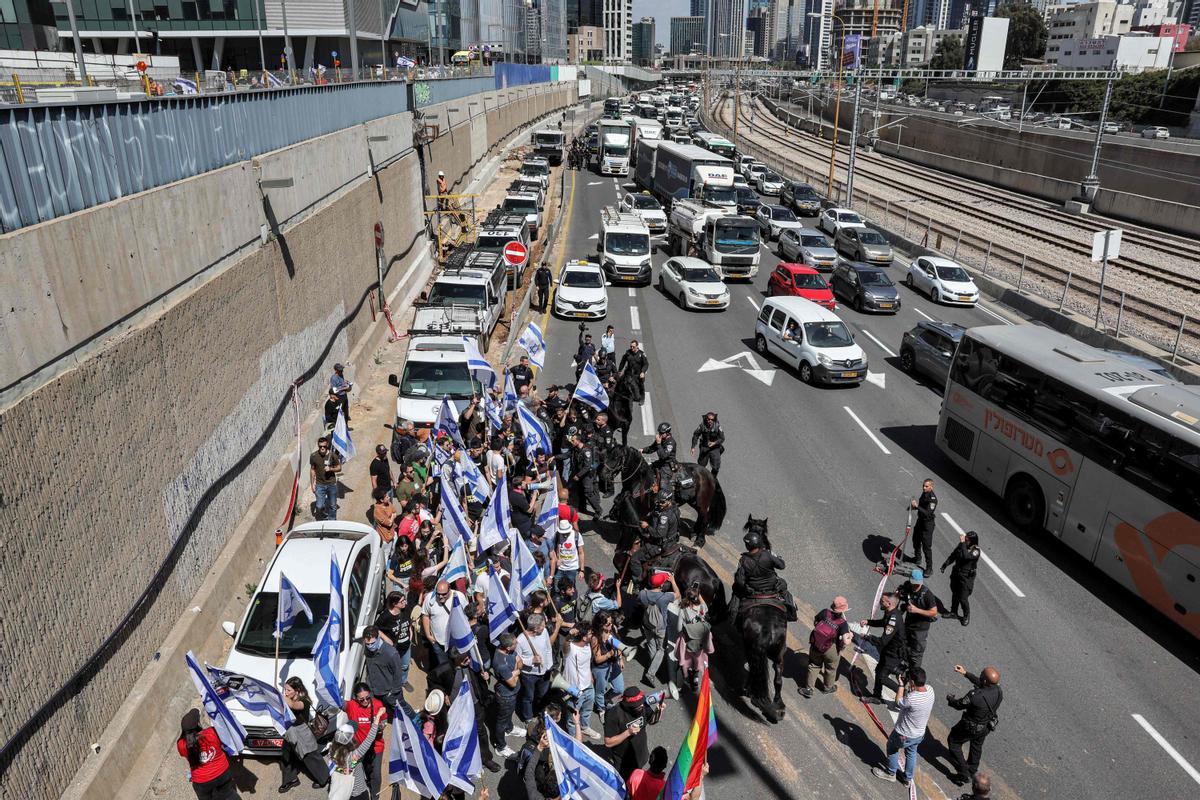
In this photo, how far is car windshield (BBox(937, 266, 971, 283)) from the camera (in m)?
30.5

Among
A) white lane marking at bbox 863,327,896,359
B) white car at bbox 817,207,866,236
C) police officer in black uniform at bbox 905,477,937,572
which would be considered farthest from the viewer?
white car at bbox 817,207,866,236

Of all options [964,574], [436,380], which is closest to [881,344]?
[436,380]

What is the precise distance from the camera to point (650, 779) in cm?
743

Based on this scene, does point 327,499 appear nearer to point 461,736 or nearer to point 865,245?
point 461,736

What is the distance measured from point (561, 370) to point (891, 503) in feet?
31.7

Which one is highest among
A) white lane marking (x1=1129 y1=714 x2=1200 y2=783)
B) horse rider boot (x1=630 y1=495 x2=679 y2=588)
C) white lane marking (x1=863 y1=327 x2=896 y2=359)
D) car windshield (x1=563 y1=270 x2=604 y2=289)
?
horse rider boot (x1=630 y1=495 x2=679 y2=588)

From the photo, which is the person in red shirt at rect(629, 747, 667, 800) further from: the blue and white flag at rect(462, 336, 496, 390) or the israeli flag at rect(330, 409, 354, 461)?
the blue and white flag at rect(462, 336, 496, 390)

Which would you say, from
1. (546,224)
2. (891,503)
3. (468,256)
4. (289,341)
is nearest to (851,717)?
(891,503)

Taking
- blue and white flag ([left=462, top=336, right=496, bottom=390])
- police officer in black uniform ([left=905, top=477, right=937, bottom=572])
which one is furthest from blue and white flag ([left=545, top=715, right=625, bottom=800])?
blue and white flag ([left=462, top=336, right=496, bottom=390])

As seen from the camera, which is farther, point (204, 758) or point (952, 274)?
point (952, 274)

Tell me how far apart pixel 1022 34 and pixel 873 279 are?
146470 millimetres

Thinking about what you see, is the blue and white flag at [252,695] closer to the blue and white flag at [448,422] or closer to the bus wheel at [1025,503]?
the blue and white flag at [448,422]

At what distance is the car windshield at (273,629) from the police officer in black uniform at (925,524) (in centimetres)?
887

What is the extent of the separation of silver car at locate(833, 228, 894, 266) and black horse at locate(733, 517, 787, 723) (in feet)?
94.1
